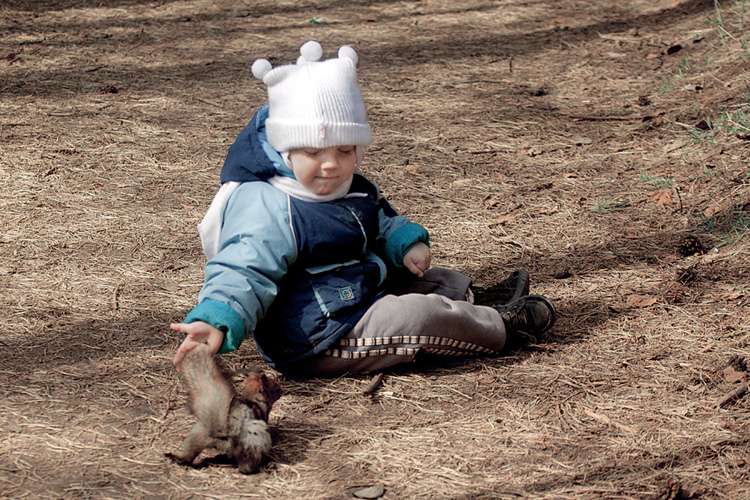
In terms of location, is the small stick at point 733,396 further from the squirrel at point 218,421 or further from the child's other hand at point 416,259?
the squirrel at point 218,421

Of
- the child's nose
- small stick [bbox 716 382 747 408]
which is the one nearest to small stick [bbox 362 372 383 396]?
the child's nose

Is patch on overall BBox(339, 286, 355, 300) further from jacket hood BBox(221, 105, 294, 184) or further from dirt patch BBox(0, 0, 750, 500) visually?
jacket hood BBox(221, 105, 294, 184)

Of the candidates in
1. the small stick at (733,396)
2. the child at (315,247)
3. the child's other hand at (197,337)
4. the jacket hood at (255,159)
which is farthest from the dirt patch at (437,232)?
the jacket hood at (255,159)

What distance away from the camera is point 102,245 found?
3574 millimetres

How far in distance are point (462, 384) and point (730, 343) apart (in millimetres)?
1071

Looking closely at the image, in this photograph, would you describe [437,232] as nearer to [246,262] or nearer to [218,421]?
[246,262]

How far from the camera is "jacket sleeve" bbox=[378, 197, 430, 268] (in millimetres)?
2744

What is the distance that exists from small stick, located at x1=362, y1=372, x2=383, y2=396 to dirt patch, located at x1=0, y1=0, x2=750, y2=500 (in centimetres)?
3

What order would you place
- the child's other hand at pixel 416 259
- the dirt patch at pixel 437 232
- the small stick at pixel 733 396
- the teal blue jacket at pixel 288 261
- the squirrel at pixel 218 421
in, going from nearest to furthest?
the squirrel at pixel 218 421
the dirt patch at pixel 437 232
the teal blue jacket at pixel 288 261
the small stick at pixel 733 396
the child's other hand at pixel 416 259

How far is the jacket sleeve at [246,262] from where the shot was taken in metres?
2.20

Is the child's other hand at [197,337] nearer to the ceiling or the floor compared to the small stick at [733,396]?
nearer to the ceiling

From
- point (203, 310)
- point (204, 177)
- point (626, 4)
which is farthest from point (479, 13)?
point (203, 310)

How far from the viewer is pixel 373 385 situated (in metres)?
2.56

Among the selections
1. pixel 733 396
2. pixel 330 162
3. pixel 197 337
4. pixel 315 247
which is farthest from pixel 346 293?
pixel 733 396
